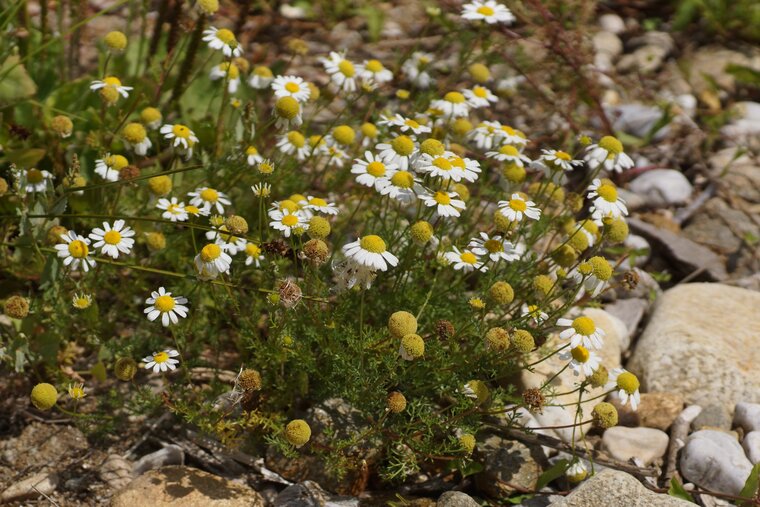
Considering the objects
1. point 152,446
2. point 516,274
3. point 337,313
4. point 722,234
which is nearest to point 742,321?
point 722,234

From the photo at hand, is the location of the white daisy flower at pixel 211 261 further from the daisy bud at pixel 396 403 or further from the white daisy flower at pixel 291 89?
the white daisy flower at pixel 291 89

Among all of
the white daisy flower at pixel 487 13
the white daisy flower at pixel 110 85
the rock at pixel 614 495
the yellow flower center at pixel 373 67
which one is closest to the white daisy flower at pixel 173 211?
the white daisy flower at pixel 110 85

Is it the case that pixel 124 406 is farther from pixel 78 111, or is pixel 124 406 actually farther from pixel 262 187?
pixel 78 111

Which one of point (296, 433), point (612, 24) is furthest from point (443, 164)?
point (612, 24)

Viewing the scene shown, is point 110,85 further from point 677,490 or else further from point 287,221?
point 677,490

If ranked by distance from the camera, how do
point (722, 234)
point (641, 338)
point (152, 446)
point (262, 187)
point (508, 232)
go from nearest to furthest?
point (262, 187)
point (508, 232)
point (152, 446)
point (641, 338)
point (722, 234)

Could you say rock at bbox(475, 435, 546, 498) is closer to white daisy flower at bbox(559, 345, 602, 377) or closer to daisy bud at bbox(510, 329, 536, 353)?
white daisy flower at bbox(559, 345, 602, 377)
